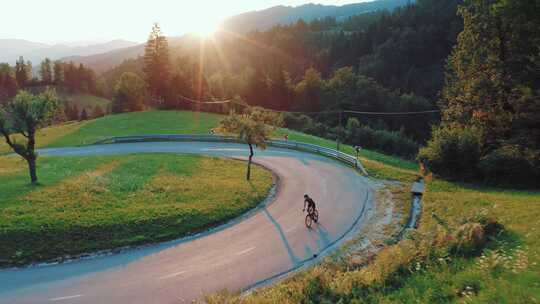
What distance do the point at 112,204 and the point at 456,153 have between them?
23.3 meters

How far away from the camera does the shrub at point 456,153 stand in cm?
2445

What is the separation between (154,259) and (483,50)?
28989 mm

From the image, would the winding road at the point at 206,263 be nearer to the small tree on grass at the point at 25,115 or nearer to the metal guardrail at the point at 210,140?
the small tree on grass at the point at 25,115

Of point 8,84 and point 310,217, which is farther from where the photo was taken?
point 8,84

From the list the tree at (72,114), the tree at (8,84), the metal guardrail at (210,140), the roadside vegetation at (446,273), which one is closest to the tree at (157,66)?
the metal guardrail at (210,140)

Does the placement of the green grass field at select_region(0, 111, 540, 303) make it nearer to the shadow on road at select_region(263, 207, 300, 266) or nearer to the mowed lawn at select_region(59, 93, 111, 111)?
the shadow on road at select_region(263, 207, 300, 266)

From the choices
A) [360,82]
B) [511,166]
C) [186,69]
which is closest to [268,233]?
[511,166]

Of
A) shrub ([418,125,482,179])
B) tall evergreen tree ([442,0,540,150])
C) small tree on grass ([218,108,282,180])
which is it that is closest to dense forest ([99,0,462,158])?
tall evergreen tree ([442,0,540,150])

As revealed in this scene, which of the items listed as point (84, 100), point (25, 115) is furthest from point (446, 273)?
point (84, 100)

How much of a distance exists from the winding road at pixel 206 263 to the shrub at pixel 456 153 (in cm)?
607

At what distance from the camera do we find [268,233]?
1881 cm

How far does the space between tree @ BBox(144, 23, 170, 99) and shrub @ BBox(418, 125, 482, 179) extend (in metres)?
57.3

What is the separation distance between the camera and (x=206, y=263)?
15.8 m

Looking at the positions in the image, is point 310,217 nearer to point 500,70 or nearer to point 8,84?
point 500,70
